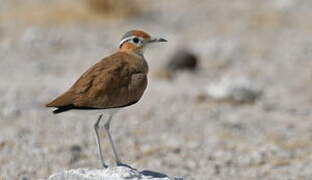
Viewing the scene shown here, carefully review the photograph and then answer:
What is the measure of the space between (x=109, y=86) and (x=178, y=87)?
7.75m

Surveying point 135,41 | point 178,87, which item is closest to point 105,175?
point 135,41

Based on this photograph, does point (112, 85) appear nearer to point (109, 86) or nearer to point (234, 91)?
point (109, 86)

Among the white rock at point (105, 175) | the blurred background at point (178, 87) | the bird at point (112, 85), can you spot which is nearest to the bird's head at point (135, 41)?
the bird at point (112, 85)

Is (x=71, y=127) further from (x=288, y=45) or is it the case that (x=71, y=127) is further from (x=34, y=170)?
(x=288, y=45)

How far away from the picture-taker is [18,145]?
949cm

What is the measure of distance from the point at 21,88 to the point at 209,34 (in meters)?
6.93

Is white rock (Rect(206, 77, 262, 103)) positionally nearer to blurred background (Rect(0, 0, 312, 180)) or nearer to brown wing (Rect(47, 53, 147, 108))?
blurred background (Rect(0, 0, 312, 180))

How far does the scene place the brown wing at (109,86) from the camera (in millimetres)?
6332

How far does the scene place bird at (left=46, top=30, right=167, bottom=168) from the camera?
20.8ft

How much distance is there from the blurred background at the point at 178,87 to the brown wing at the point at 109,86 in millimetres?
2258

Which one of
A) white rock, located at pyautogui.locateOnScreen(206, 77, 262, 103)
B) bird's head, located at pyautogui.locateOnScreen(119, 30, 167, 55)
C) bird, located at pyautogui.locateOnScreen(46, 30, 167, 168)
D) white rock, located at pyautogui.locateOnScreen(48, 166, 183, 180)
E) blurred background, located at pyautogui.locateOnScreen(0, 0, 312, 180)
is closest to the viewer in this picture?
white rock, located at pyautogui.locateOnScreen(48, 166, 183, 180)

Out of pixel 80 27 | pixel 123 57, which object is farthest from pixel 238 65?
pixel 123 57

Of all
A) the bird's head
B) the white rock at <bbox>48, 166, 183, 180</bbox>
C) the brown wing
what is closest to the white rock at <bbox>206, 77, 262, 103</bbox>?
the bird's head

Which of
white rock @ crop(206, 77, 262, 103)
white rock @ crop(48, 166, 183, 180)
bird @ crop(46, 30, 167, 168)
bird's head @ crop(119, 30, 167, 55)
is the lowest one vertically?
white rock @ crop(48, 166, 183, 180)
